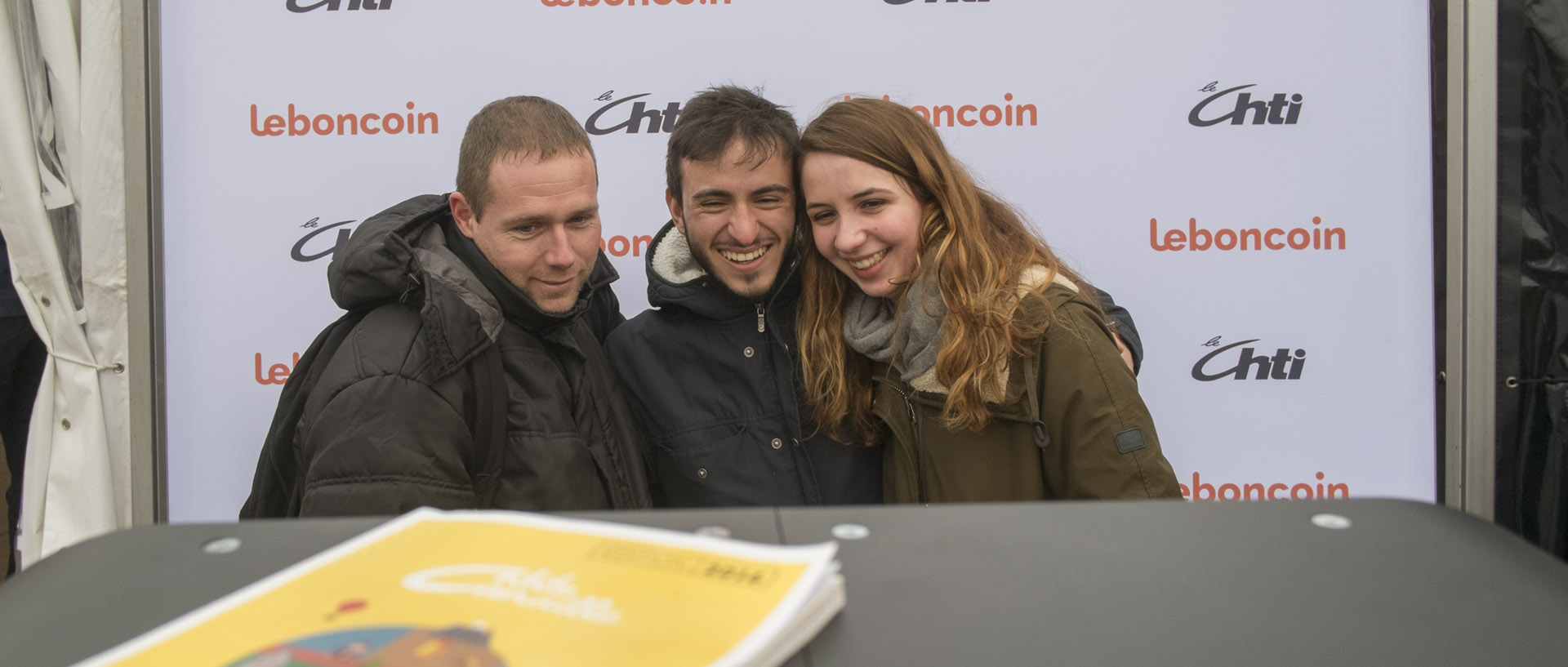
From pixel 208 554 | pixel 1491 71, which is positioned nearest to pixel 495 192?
pixel 208 554

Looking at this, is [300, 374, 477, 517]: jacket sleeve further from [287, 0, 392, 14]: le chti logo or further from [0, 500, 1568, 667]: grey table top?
[287, 0, 392, 14]: le chti logo

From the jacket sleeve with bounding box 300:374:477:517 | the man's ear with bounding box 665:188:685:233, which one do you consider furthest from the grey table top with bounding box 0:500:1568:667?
the man's ear with bounding box 665:188:685:233

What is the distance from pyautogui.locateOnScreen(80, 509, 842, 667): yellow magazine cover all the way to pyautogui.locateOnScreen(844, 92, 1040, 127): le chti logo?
7.22ft

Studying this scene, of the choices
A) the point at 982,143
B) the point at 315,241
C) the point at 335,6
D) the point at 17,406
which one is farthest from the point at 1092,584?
the point at 17,406

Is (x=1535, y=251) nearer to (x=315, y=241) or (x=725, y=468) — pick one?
(x=725, y=468)

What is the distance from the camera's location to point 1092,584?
62 cm

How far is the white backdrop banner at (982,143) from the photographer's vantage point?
8.63 ft

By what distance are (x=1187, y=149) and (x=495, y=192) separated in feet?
6.08

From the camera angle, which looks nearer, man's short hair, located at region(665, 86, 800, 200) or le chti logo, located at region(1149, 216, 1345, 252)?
man's short hair, located at region(665, 86, 800, 200)

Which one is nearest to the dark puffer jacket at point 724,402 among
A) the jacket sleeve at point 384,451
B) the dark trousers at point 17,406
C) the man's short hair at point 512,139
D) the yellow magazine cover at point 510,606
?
the man's short hair at point 512,139

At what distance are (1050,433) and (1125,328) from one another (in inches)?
21.9

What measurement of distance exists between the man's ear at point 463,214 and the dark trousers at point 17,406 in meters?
1.57

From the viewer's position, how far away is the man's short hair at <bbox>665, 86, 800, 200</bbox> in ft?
6.98

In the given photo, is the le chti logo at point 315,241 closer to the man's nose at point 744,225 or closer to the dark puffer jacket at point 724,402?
the dark puffer jacket at point 724,402
